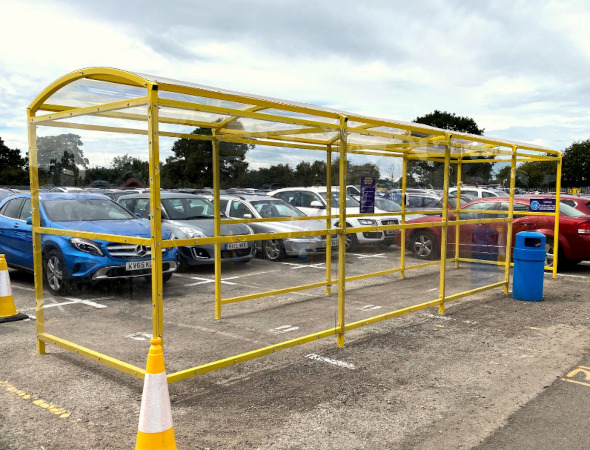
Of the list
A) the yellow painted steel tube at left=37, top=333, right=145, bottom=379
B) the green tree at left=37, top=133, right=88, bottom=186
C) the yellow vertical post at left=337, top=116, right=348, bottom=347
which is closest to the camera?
the yellow painted steel tube at left=37, top=333, right=145, bottom=379

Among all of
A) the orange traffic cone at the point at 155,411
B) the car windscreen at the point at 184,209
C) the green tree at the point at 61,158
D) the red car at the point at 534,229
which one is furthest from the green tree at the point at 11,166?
the orange traffic cone at the point at 155,411

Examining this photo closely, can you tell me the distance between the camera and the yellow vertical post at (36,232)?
492 cm

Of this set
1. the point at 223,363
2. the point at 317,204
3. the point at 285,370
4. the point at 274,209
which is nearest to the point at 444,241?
the point at 317,204

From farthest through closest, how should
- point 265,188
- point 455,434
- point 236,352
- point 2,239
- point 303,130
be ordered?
point 2,239, point 265,188, point 303,130, point 236,352, point 455,434

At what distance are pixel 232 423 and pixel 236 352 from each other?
1.58m

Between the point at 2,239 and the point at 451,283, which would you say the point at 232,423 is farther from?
the point at 2,239

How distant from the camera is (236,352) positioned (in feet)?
17.4

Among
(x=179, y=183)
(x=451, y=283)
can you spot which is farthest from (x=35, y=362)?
(x=451, y=283)

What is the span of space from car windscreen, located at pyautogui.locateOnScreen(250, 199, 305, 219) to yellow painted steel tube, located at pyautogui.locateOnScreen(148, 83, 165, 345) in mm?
3564

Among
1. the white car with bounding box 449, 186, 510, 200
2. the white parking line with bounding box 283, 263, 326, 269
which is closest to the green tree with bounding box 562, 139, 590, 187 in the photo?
the white car with bounding box 449, 186, 510, 200

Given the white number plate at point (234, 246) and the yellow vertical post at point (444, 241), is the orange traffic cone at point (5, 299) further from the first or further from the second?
the yellow vertical post at point (444, 241)

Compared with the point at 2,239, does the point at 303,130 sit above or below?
above

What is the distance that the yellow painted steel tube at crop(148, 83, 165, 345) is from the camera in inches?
147

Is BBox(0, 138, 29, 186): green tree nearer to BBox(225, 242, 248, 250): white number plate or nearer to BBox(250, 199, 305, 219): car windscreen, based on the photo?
BBox(250, 199, 305, 219): car windscreen
